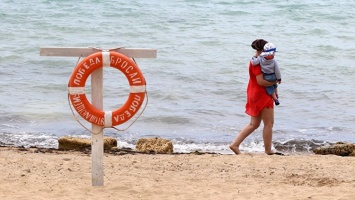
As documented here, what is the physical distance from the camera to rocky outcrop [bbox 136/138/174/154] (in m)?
10.0

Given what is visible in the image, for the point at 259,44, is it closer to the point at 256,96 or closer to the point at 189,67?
the point at 256,96

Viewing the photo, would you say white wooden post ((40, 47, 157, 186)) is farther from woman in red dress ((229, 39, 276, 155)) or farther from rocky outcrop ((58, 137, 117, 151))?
rocky outcrop ((58, 137, 117, 151))

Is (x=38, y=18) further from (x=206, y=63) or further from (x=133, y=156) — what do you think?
(x=133, y=156)

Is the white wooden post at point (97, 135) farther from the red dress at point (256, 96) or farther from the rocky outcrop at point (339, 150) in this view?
the rocky outcrop at point (339, 150)

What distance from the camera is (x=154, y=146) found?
1015 centimetres

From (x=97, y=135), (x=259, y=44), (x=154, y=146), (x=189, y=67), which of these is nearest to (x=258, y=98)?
(x=259, y=44)

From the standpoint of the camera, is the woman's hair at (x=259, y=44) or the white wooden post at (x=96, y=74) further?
the woman's hair at (x=259, y=44)

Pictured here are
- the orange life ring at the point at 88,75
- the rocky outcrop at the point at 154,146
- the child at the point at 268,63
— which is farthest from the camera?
the rocky outcrop at the point at 154,146

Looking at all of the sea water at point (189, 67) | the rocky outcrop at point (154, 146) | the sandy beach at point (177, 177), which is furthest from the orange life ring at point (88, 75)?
the sea water at point (189, 67)

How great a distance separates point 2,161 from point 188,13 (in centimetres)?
1670

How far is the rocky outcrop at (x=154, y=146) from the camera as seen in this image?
10.0 m

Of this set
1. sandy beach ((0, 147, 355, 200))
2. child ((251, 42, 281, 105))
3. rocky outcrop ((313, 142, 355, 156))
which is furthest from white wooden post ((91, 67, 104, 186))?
rocky outcrop ((313, 142, 355, 156))

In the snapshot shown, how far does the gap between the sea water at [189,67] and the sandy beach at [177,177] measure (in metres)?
2.11

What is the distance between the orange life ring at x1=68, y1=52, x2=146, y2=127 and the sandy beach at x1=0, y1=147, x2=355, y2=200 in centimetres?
65
